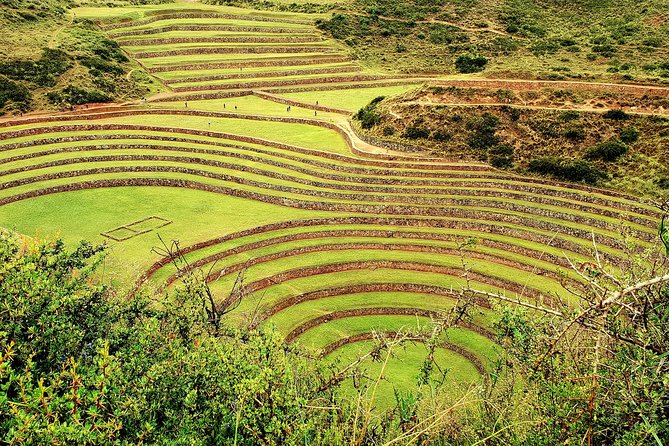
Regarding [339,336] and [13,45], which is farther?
[13,45]

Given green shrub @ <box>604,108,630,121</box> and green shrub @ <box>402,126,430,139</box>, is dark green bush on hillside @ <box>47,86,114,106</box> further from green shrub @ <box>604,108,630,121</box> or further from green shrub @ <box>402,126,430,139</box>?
green shrub @ <box>604,108,630,121</box>

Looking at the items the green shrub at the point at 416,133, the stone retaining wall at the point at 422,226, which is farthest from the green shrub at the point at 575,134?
the stone retaining wall at the point at 422,226

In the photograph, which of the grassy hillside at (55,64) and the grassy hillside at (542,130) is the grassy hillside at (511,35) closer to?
the grassy hillside at (542,130)

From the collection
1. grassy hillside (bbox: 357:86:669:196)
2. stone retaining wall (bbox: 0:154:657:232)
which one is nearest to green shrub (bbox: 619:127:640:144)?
grassy hillside (bbox: 357:86:669:196)

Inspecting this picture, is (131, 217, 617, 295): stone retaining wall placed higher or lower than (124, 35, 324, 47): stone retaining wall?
lower

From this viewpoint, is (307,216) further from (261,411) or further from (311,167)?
(261,411)

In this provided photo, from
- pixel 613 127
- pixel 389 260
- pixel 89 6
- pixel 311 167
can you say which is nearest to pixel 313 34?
pixel 89 6

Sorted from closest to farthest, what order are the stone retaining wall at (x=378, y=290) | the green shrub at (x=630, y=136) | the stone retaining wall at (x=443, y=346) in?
the stone retaining wall at (x=443, y=346) → the stone retaining wall at (x=378, y=290) → the green shrub at (x=630, y=136)
